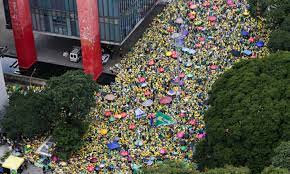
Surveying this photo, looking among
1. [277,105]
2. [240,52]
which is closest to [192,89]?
[240,52]

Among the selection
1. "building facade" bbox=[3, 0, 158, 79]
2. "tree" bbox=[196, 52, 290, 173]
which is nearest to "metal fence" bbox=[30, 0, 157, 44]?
Result: "building facade" bbox=[3, 0, 158, 79]

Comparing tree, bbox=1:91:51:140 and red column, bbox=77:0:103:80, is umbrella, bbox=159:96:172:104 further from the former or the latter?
tree, bbox=1:91:51:140

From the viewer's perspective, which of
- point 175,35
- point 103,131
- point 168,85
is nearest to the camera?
point 103,131

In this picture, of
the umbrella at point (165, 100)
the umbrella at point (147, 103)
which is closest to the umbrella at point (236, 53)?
the umbrella at point (165, 100)

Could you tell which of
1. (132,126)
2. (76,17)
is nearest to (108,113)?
(132,126)

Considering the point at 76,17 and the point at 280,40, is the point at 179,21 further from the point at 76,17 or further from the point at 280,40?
the point at 280,40

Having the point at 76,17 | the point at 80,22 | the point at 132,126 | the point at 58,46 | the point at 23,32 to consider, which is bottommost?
the point at 132,126

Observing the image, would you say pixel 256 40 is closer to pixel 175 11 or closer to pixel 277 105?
pixel 175 11

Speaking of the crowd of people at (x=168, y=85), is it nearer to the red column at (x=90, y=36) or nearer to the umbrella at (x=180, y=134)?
the umbrella at (x=180, y=134)
